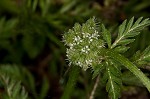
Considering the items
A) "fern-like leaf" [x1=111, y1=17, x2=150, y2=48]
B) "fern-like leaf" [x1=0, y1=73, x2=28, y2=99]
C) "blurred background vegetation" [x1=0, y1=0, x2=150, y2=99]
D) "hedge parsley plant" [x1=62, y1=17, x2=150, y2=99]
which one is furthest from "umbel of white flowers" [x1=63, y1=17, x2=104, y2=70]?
"blurred background vegetation" [x1=0, y1=0, x2=150, y2=99]

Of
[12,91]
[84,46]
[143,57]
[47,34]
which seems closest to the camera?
[84,46]

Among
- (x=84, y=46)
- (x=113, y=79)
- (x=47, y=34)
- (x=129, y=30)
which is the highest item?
(x=47, y=34)

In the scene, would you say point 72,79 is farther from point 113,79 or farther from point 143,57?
point 143,57

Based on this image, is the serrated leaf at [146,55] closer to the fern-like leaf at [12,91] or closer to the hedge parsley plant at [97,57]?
the hedge parsley plant at [97,57]

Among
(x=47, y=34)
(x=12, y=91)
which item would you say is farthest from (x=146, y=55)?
(x=47, y=34)

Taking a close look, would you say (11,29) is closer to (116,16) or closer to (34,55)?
(34,55)

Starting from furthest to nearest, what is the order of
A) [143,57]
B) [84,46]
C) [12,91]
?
[12,91]
[143,57]
[84,46]

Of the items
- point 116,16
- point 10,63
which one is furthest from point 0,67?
point 116,16
